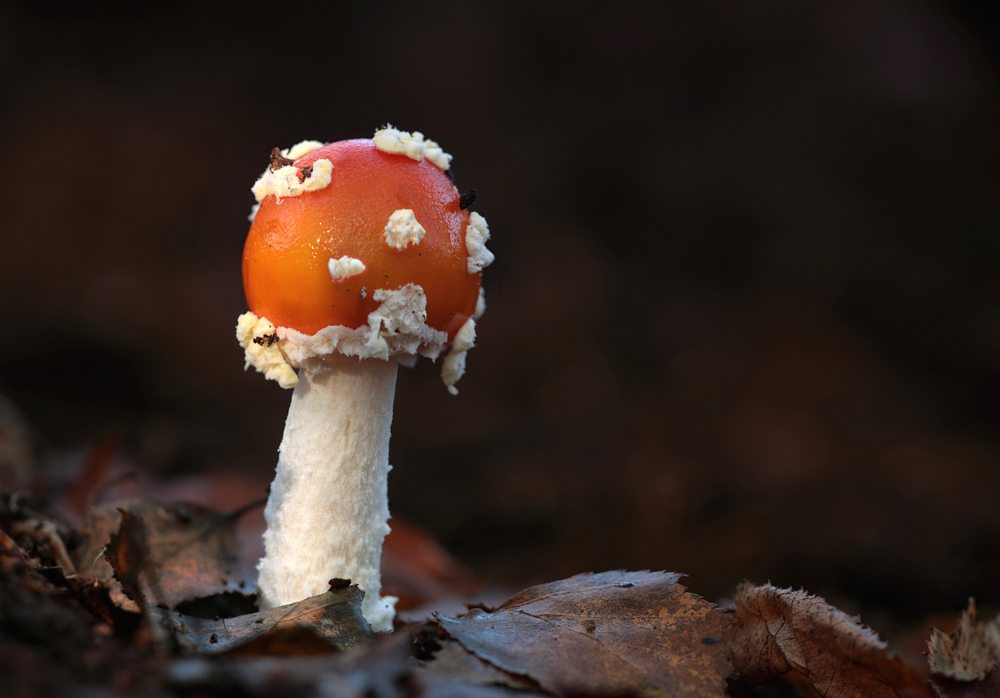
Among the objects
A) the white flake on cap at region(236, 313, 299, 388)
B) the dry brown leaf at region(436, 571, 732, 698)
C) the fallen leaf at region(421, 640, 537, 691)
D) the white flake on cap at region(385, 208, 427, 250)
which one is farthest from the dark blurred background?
the white flake on cap at region(385, 208, 427, 250)

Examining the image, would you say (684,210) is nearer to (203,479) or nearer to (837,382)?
(837,382)

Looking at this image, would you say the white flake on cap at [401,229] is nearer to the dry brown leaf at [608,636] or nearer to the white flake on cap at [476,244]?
the white flake on cap at [476,244]

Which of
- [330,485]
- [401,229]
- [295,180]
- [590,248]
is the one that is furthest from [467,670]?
[590,248]

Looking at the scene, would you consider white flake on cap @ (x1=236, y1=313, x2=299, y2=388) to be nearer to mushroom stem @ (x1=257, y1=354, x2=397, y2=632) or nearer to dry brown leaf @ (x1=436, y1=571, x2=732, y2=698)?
mushroom stem @ (x1=257, y1=354, x2=397, y2=632)

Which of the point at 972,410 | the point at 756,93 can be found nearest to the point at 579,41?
the point at 756,93

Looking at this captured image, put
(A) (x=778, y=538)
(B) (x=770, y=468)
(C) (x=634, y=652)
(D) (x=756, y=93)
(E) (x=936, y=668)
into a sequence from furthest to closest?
(D) (x=756, y=93) → (B) (x=770, y=468) → (A) (x=778, y=538) → (E) (x=936, y=668) → (C) (x=634, y=652)
